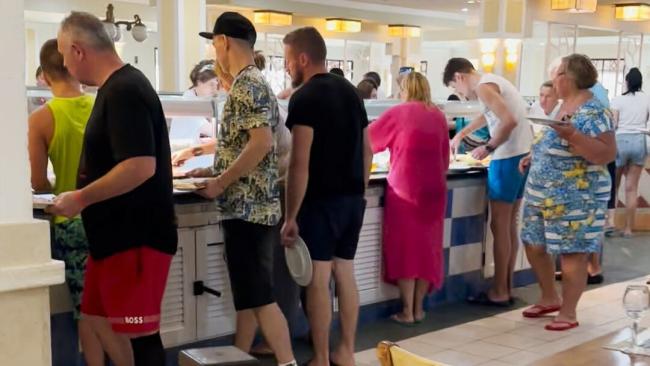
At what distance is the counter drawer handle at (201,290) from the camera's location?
3.46m

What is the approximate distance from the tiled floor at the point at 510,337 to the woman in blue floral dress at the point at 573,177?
10.8 inches

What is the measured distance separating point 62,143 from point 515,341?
8.36 ft

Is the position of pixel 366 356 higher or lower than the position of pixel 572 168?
lower

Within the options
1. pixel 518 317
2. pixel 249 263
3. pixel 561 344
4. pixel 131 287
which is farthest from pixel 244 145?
pixel 518 317

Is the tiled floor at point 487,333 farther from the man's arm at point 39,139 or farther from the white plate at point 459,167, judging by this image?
the man's arm at point 39,139

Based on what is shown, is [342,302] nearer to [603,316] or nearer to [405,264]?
[405,264]

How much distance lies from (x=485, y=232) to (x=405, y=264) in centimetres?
87

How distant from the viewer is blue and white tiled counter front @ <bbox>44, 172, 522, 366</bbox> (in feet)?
11.0

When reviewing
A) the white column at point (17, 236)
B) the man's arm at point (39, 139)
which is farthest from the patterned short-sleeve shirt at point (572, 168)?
the white column at point (17, 236)

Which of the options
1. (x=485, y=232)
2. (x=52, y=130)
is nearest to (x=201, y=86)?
(x=485, y=232)

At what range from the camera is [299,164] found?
3.13 m

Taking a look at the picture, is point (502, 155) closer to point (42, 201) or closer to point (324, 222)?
point (324, 222)

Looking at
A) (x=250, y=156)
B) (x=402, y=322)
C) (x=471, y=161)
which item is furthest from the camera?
(x=471, y=161)

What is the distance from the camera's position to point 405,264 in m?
4.30
